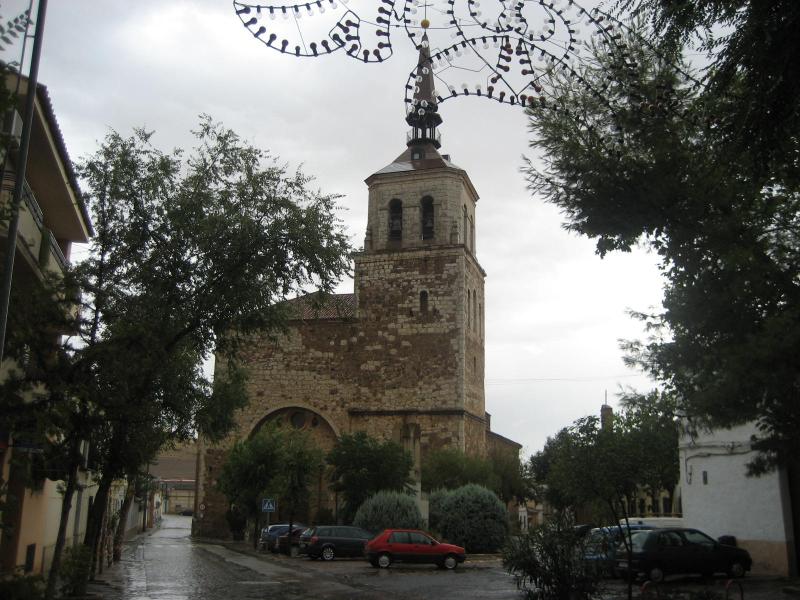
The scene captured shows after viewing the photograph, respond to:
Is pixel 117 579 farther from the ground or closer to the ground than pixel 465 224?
closer to the ground

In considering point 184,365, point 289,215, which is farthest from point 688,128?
point 184,365

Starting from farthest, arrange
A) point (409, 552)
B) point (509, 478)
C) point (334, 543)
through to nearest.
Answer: point (509, 478) → point (334, 543) → point (409, 552)

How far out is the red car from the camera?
77.4 feet

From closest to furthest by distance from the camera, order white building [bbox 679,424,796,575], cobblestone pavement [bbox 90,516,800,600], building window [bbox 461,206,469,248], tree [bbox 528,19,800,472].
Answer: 1. tree [bbox 528,19,800,472]
2. cobblestone pavement [bbox 90,516,800,600]
3. white building [bbox 679,424,796,575]
4. building window [bbox 461,206,469,248]

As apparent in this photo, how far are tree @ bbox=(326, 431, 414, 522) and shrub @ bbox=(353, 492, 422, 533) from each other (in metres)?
1.97

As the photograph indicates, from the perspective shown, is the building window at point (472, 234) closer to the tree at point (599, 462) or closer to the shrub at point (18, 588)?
the tree at point (599, 462)

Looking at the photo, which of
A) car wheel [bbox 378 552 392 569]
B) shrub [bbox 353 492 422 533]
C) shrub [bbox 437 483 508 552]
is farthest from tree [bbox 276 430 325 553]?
car wheel [bbox 378 552 392 569]

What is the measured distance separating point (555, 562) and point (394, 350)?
92.6 ft

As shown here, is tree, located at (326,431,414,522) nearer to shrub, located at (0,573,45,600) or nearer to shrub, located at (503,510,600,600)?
shrub, located at (503,510,600,600)

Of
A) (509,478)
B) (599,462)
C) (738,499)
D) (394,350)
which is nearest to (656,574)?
(738,499)

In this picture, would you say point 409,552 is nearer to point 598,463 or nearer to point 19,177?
point 598,463

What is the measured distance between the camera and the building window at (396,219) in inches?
1630

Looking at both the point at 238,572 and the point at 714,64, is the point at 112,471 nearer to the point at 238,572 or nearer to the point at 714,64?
the point at 238,572

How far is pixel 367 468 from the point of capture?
30875mm
